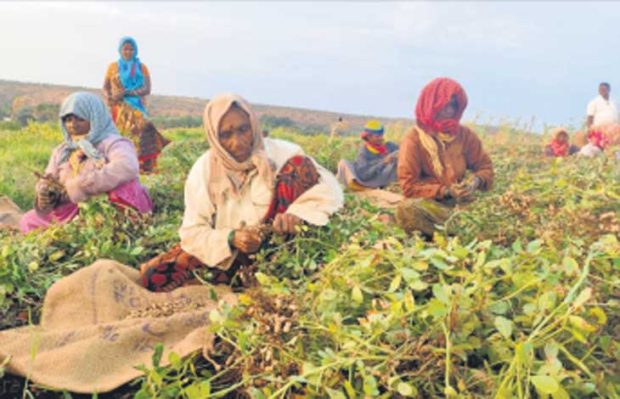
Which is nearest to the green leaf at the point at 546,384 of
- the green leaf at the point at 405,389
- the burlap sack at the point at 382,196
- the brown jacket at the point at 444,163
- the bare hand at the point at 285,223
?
the green leaf at the point at 405,389

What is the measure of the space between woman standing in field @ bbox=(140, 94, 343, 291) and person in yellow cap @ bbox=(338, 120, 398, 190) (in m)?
3.57

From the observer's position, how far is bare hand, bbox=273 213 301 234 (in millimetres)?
3217

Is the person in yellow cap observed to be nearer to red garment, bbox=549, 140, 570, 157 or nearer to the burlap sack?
the burlap sack

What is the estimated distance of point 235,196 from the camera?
139 inches

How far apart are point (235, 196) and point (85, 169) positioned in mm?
1442

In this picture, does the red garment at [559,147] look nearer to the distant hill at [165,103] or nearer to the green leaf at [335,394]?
the green leaf at [335,394]

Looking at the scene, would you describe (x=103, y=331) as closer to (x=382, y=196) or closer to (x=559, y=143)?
(x=382, y=196)

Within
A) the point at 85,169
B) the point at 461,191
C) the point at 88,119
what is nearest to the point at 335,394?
the point at 461,191

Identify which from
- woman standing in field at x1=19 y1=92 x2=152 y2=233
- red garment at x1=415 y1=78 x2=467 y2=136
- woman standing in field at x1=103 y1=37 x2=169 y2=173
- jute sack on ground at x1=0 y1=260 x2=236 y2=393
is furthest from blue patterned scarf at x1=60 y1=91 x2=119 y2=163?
woman standing in field at x1=103 y1=37 x2=169 y2=173

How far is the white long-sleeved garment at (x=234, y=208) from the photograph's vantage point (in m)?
3.32

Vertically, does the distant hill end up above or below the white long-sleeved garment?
below

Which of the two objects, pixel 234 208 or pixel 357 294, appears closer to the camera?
pixel 357 294

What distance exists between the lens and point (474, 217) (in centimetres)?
368

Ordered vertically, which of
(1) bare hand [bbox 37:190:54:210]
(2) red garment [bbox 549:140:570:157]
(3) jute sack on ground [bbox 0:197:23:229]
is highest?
(2) red garment [bbox 549:140:570:157]
